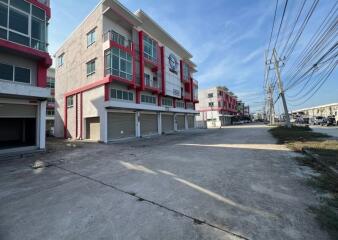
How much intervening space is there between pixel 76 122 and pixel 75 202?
A: 61.3 feet

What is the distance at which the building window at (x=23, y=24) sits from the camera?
1067cm

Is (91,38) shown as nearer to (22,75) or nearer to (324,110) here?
(22,75)

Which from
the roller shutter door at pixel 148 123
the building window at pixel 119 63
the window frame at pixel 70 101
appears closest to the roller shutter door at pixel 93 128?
the window frame at pixel 70 101

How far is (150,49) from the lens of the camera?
24.9 metres

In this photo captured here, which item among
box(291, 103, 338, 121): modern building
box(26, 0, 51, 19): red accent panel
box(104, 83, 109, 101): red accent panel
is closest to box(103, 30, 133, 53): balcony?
box(104, 83, 109, 101): red accent panel

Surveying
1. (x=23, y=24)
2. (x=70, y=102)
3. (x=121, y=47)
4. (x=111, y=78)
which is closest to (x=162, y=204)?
(x=23, y=24)

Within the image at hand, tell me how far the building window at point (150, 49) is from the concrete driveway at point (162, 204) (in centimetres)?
2029

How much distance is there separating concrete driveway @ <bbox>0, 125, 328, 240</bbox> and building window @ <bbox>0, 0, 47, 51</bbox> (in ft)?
29.8

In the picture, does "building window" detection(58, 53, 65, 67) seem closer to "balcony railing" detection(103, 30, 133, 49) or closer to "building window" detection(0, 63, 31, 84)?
"balcony railing" detection(103, 30, 133, 49)

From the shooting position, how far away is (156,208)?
4.03 meters

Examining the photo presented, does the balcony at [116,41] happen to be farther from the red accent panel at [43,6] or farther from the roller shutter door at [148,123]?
the roller shutter door at [148,123]

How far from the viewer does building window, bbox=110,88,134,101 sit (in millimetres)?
18734

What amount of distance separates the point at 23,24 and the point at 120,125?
11.4 metres

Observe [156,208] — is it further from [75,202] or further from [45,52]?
[45,52]
